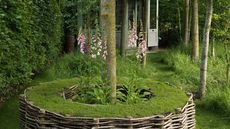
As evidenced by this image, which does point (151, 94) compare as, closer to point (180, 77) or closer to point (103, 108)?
point (103, 108)

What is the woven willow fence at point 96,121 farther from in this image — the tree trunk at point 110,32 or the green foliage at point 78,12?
the green foliage at point 78,12

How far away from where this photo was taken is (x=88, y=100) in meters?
5.08

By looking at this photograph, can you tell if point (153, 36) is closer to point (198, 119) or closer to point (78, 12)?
point (78, 12)

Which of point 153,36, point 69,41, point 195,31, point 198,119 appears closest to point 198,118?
point 198,119

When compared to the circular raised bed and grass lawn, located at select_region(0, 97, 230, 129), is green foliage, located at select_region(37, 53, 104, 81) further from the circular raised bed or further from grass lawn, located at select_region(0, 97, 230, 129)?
the circular raised bed

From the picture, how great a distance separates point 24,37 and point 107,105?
10.1 ft

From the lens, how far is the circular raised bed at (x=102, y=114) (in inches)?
163

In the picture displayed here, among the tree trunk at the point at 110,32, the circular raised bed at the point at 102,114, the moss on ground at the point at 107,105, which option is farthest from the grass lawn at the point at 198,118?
the tree trunk at the point at 110,32

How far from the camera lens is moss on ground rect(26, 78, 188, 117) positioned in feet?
→ 14.1

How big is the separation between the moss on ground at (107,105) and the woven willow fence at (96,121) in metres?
0.08

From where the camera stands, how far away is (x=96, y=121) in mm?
4102

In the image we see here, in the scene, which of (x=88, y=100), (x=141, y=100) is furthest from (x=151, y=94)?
(x=88, y=100)

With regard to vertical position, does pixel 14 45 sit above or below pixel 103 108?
above

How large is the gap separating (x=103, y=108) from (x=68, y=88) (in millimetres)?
1114
